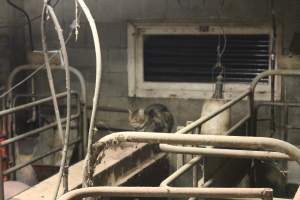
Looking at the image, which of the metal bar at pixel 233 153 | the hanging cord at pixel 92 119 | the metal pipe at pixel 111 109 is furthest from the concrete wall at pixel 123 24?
the hanging cord at pixel 92 119

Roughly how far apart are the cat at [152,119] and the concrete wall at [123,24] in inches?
3.2

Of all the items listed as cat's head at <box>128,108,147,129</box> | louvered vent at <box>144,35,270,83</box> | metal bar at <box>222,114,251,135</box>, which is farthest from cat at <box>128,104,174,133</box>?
metal bar at <box>222,114,251,135</box>

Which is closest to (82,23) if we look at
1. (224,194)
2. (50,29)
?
(50,29)

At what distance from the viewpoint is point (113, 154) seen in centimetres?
279

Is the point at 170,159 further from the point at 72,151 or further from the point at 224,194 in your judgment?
the point at 224,194

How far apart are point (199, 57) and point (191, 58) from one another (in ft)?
0.21

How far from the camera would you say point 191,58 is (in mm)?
3912

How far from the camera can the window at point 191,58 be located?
12.3ft

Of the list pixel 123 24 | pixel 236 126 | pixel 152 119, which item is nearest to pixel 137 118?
pixel 152 119

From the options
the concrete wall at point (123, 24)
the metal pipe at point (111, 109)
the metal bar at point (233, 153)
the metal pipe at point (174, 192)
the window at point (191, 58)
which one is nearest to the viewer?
the metal pipe at point (174, 192)

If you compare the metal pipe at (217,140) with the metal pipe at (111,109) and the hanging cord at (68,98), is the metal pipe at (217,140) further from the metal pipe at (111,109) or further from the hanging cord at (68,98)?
the metal pipe at (111,109)

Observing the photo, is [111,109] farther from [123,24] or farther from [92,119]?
[92,119]

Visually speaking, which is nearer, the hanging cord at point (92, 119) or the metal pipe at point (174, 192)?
the metal pipe at point (174, 192)

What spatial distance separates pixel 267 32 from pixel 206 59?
503 mm
